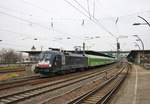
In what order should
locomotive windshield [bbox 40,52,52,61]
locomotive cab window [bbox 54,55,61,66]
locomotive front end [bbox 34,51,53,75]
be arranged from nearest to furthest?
locomotive front end [bbox 34,51,53,75] → locomotive windshield [bbox 40,52,52,61] → locomotive cab window [bbox 54,55,61,66]

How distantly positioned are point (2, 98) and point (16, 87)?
4.97 meters

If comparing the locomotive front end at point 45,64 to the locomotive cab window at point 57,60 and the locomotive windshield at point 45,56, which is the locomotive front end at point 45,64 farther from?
the locomotive cab window at point 57,60

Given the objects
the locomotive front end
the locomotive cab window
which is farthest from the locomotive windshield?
the locomotive cab window

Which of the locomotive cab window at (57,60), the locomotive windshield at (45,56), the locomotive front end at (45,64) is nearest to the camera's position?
the locomotive front end at (45,64)

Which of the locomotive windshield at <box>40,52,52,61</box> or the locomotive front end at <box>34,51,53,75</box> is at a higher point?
the locomotive windshield at <box>40,52,52,61</box>

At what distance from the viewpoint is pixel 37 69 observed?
94.9 ft

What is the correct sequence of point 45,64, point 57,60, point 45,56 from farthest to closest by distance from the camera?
1. point 57,60
2. point 45,56
3. point 45,64

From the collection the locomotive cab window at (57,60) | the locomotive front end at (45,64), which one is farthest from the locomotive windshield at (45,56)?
the locomotive cab window at (57,60)

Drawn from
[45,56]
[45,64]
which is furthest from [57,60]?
[45,64]

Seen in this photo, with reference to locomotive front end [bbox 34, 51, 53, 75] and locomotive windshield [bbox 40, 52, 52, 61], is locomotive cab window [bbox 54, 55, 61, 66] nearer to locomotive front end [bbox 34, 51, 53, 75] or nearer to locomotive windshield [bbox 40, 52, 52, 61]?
locomotive front end [bbox 34, 51, 53, 75]

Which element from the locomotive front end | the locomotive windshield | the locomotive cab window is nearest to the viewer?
the locomotive front end

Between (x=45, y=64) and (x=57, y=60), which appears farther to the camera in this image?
(x=57, y=60)

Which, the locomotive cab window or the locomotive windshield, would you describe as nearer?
the locomotive windshield

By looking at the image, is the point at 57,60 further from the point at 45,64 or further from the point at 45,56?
the point at 45,64
